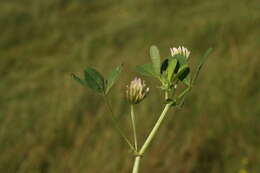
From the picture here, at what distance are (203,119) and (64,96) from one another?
106 cm

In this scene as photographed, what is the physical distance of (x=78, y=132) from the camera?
2680mm

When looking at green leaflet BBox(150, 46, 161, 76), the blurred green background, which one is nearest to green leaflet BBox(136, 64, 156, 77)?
green leaflet BBox(150, 46, 161, 76)

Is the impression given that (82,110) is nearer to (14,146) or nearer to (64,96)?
(64,96)

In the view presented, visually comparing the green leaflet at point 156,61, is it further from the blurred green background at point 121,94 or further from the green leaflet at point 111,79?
the blurred green background at point 121,94

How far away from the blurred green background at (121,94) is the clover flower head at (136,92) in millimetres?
354

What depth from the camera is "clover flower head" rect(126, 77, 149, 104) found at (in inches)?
14.3

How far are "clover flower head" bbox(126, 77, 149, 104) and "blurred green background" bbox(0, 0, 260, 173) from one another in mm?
354

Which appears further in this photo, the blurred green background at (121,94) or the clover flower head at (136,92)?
the blurred green background at (121,94)

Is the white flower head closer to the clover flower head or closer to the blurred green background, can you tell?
the clover flower head

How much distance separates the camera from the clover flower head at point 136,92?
0.36 m

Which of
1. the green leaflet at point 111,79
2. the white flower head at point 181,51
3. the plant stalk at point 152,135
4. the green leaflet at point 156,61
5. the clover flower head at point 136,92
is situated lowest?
the plant stalk at point 152,135

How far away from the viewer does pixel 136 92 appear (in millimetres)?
382

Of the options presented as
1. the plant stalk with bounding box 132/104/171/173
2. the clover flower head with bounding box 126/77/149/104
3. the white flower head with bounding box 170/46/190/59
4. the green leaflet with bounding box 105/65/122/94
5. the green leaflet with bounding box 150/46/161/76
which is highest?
the white flower head with bounding box 170/46/190/59

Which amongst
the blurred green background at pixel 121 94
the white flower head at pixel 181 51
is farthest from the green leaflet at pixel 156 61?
the blurred green background at pixel 121 94
